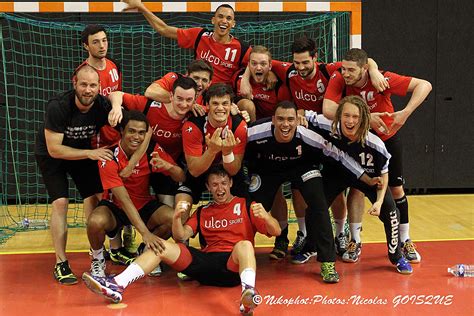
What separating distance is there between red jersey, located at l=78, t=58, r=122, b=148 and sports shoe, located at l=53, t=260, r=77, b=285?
1.00m

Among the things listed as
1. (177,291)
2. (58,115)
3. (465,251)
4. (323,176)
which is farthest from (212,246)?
(465,251)

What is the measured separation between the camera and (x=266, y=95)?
5672 millimetres

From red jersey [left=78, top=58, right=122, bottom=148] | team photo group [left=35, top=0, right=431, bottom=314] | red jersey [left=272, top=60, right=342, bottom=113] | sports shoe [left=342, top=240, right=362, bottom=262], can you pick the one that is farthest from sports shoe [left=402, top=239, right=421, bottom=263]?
red jersey [left=78, top=58, right=122, bottom=148]

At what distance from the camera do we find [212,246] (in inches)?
195

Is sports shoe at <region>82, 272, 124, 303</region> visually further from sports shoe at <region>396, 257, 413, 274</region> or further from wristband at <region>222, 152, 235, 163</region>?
sports shoe at <region>396, 257, 413, 274</region>

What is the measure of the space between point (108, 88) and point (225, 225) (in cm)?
169

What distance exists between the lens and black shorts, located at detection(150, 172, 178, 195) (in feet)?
17.8

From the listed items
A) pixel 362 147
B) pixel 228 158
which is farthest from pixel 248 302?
pixel 362 147

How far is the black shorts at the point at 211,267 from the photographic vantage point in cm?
480

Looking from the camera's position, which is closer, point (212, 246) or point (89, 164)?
point (212, 246)

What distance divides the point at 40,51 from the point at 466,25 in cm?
553

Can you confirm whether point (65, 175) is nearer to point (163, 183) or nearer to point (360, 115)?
point (163, 183)

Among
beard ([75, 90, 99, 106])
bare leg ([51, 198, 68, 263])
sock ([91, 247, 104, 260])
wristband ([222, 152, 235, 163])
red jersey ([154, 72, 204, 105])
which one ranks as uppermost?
red jersey ([154, 72, 204, 105])

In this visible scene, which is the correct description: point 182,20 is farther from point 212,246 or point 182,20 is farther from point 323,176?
point 212,246
